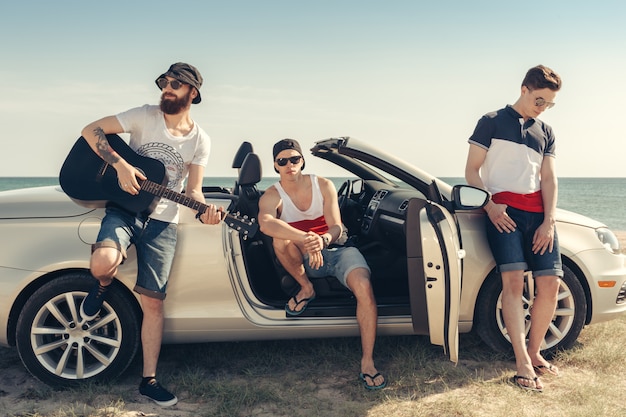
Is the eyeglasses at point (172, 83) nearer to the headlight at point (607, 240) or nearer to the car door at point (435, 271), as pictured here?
the car door at point (435, 271)

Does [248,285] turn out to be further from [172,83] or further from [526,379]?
[526,379]

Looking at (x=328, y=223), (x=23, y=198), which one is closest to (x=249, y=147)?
(x=328, y=223)

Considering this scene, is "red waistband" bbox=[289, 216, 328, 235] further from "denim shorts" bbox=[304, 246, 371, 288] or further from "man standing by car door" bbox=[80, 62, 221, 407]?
"man standing by car door" bbox=[80, 62, 221, 407]

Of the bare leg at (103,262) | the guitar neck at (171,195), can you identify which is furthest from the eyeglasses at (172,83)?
the bare leg at (103,262)

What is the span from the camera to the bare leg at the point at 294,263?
12.2 ft

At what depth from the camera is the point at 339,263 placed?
148 inches

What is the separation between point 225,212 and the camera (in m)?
3.46

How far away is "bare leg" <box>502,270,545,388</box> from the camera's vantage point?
3.70m

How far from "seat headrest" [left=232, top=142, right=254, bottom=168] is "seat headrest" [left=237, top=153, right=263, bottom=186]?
0.56 m

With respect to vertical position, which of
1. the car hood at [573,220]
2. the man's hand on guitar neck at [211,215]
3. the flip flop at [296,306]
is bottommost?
the flip flop at [296,306]

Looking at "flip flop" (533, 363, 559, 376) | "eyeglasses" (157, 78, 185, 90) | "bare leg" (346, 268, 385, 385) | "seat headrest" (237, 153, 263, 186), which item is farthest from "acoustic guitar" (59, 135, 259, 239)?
"flip flop" (533, 363, 559, 376)

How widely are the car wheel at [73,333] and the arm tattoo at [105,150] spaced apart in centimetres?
70

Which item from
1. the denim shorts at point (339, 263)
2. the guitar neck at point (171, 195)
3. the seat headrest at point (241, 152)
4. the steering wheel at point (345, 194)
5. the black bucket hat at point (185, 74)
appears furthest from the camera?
the steering wheel at point (345, 194)

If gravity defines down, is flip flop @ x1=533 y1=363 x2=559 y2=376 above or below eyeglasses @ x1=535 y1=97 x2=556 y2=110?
below
